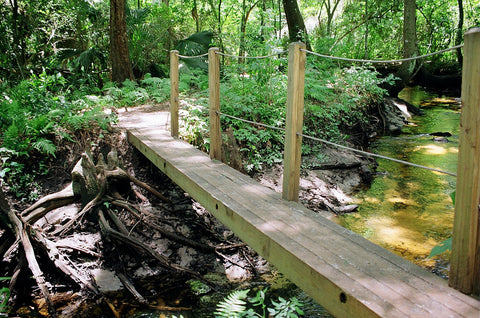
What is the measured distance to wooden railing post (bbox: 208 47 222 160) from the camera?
4.81 meters

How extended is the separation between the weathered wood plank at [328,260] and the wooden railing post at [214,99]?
2.96ft

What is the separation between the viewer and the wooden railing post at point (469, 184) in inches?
78.7

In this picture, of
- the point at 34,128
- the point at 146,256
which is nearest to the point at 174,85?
the point at 34,128

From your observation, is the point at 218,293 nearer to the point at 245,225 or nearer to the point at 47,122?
the point at 245,225

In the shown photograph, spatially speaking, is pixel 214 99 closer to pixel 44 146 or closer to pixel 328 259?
pixel 44 146

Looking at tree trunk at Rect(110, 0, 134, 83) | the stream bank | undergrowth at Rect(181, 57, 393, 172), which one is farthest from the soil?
tree trunk at Rect(110, 0, 134, 83)

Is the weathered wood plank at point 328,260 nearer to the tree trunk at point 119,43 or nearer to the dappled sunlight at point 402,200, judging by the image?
the dappled sunlight at point 402,200

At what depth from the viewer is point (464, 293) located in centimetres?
219

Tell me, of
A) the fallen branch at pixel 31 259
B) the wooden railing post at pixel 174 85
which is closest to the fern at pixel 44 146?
the fallen branch at pixel 31 259

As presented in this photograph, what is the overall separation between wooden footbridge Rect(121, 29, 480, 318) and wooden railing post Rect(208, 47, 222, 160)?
2.71 ft

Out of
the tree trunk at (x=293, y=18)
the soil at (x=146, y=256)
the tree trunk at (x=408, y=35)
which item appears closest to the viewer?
the soil at (x=146, y=256)

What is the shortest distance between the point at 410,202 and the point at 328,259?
178 inches

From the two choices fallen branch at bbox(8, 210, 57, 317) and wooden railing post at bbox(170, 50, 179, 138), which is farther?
wooden railing post at bbox(170, 50, 179, 138)

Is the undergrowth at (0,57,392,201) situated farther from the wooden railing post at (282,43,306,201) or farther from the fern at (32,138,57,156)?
the wooden railing post at (282,43,306,201)
